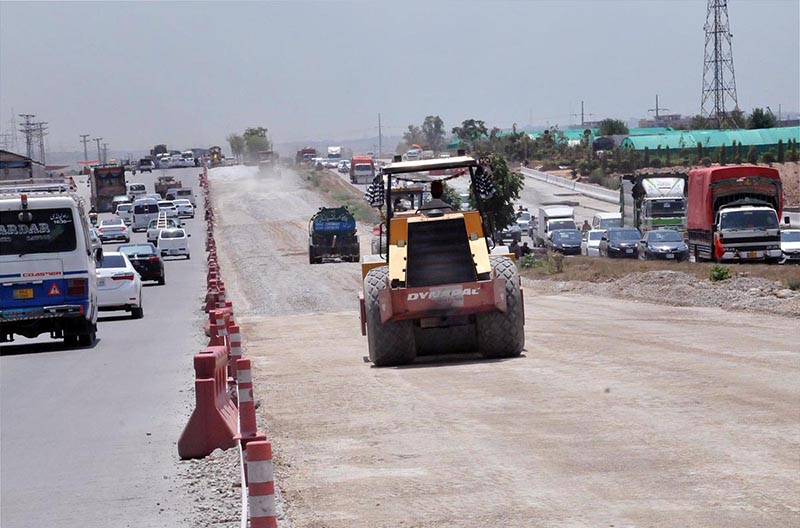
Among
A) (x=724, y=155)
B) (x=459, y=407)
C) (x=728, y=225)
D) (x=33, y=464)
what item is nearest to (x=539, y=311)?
(x=728, y=225)

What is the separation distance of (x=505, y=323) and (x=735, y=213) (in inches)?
916

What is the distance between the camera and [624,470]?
984 cm

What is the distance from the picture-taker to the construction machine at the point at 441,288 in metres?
17.2

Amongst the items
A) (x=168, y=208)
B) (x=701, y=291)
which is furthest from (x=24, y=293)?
(x=168, y=208)

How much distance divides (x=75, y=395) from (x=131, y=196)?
8510cm

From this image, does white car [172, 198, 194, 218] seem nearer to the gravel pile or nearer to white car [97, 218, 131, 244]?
white car [97, 218, 131, 244]

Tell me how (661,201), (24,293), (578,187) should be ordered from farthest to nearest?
(578,187)
(661,201)
(24,293)

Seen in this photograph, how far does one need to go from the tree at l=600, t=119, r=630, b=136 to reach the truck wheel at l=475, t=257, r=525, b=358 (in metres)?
123

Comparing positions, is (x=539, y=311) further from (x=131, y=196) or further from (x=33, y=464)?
(x=131, y=196)

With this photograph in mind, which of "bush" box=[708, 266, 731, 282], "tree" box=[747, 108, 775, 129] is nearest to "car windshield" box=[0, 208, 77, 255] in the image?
"bush" box=[708, 266, 731, 282]

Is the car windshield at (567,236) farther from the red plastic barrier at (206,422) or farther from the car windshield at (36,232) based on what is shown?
the red plastic barrier at (206,422)

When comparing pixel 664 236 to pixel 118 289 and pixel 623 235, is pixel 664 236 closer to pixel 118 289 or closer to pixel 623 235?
pixel 623 235

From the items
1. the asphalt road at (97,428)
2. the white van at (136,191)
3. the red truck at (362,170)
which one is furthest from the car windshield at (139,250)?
the red truck at (362,170)

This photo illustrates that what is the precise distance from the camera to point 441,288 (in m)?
17.2
